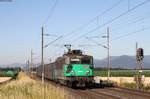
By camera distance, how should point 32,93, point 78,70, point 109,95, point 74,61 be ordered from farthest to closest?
point 74,61 → point 78,70 → point 109,95 → point 32,93

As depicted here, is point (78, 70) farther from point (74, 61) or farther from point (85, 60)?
point (85, 60)

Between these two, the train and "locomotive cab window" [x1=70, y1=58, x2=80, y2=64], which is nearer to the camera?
the train

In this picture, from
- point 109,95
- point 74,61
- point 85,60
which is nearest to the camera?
point 109,95

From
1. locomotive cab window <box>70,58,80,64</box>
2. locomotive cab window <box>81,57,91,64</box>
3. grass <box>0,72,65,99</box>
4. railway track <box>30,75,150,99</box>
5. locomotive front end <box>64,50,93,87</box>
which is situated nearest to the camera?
grass <box>0,72,65,99</box>

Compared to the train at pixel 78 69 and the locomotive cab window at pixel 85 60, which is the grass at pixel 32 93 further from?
the locomotive cab window at pixel 85 60

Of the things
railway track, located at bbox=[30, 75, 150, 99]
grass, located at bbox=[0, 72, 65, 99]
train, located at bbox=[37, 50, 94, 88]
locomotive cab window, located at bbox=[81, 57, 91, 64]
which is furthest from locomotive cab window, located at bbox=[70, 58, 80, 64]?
railway track, located at bbox=[30, 75, 150, 99]

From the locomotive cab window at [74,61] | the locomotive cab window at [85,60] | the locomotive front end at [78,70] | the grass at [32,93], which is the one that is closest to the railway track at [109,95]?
the grass at [32,93]

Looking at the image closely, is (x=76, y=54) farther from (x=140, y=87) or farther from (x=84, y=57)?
(x=140, y=87)

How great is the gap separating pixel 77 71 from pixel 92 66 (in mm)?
1766

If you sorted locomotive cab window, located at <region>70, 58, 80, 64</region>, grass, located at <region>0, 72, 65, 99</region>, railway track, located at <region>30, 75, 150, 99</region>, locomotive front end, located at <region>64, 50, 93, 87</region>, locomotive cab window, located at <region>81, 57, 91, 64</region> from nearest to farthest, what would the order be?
grass, located at <region>0, 72, 65, 99</region> → railway track, located at <region>30, 75, 150, 99</region> → locomotive front end, located at <region>64, 50, 93, 87</region> → locomotive cab window, located at <region>70, 58, 80, 64</region> → locomotive cab window, located at <region>81, 57, 91, 64</region>

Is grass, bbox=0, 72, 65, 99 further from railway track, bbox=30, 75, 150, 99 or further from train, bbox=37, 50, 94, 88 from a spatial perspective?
train, bbox=37, 50, 94, 88

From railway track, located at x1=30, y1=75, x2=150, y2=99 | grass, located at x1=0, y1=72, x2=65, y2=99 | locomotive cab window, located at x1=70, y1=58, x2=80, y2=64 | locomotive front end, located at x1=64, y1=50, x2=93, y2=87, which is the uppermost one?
locomotive cab window, located at x1=70, y1=58, x2=80, y2=64

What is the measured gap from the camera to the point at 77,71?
29.5 m

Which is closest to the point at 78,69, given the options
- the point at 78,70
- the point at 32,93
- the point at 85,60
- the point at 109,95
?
the point at 78,70
